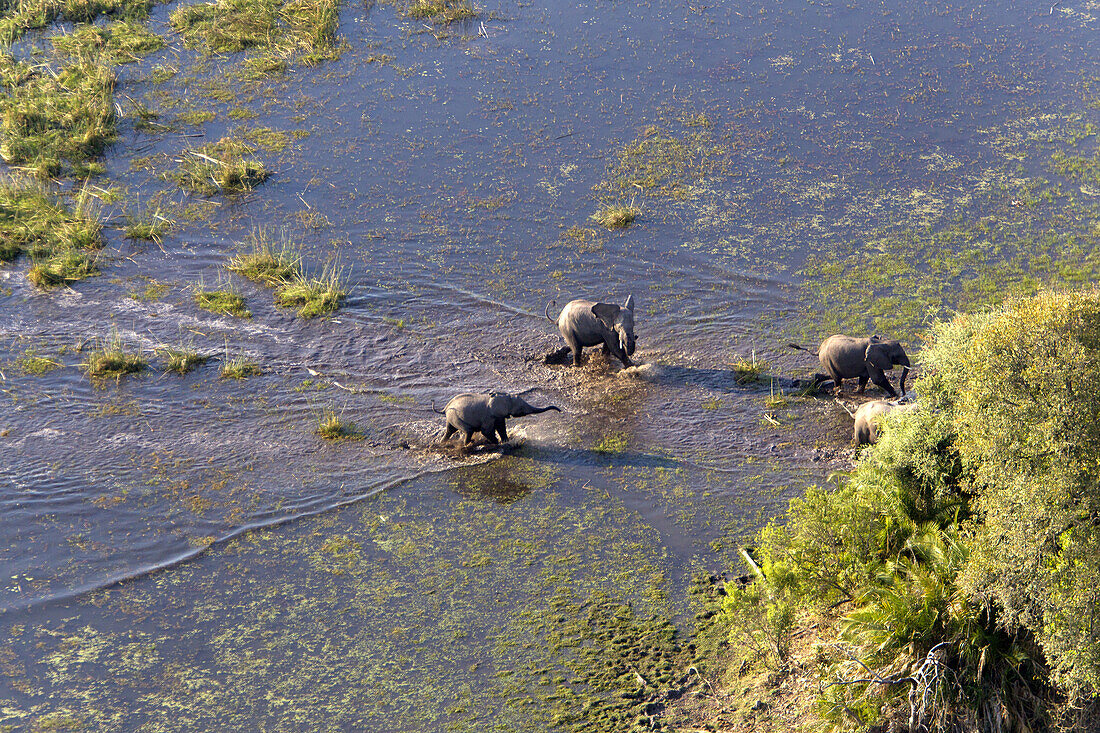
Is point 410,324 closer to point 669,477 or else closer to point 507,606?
point 669,477

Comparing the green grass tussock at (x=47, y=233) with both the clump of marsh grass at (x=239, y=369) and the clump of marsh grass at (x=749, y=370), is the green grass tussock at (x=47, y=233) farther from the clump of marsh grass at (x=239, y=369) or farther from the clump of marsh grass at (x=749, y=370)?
the clump of marsh grass at (x=749, y=370)

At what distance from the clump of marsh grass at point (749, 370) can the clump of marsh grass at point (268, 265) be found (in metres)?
5.87

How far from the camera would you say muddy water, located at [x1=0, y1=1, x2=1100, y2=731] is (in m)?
8.64

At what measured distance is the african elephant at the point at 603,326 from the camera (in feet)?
38.8

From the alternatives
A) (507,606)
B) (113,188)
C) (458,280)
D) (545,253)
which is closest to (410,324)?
(458,280)

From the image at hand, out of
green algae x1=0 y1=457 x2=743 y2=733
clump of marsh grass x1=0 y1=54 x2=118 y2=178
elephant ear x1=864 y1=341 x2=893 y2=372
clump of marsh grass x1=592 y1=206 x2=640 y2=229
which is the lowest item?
green algae x1=0 y1=457 x2=743 y2=733

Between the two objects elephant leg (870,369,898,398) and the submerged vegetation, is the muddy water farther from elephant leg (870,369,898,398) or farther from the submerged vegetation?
elephant leg (870,369,898,398)

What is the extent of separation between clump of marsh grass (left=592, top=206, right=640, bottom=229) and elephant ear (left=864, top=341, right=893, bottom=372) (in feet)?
14.9

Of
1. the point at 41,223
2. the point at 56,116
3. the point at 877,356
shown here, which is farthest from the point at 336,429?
the point at 56,116

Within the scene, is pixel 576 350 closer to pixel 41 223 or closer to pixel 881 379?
pixel 881 379

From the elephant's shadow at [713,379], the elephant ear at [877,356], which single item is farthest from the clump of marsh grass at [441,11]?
the elephant ear at [877,356]

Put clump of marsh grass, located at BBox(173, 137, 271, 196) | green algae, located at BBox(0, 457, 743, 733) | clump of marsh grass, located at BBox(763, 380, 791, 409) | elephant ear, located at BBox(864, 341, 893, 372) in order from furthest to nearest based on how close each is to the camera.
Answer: clump of marsh grass, located at BBox(173, 137, 271, 196) < clump of marsh grass, located at BBox(763, 380, 791, 409) < elephant ear, located at BBox(864, 341, 893, 372) < green algae, located at BBox(0, 457, 743, 733)

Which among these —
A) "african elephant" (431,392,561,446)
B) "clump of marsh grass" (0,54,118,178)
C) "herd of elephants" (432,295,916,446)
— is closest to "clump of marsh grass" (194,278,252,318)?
"herd of elephants" (432,295,916,446)

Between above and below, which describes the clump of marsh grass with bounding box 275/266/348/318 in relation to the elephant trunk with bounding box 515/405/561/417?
above
